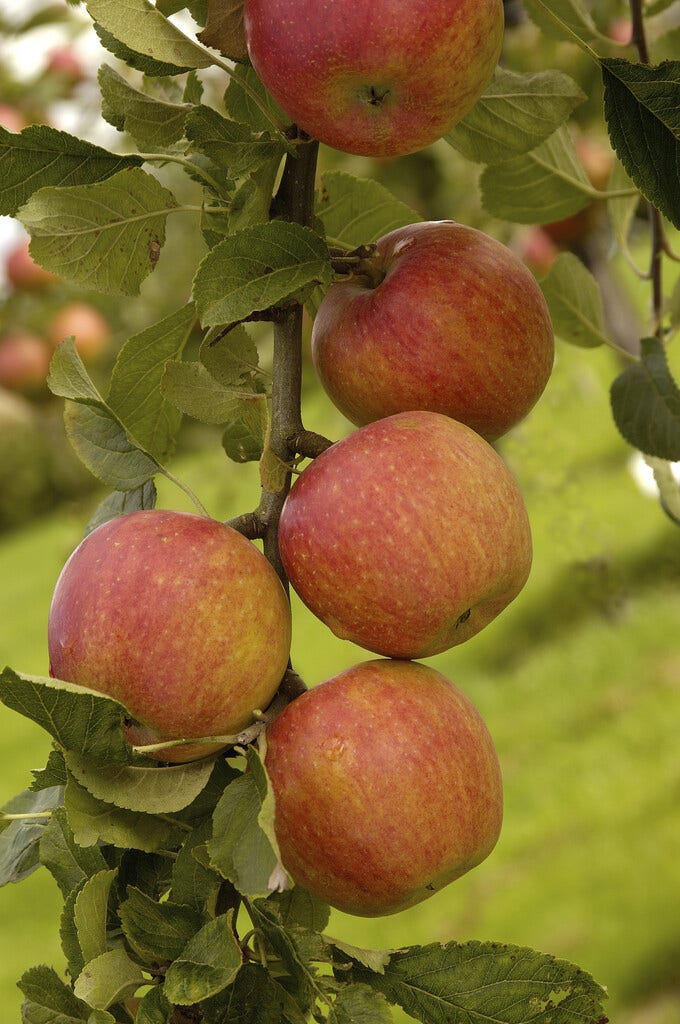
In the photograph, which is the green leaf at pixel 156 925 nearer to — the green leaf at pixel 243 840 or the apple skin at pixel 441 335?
the green leaf at pixel 243 840

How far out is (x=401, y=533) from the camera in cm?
55

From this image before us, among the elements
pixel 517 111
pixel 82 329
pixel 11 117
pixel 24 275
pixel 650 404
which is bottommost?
pixel 82 329

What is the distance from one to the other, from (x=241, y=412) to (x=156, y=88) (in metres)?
0.22

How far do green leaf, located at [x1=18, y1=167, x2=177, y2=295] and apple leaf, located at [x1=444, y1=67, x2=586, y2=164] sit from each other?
0.19 metres

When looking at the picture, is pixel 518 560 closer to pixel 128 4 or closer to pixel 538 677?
pixel 128 4

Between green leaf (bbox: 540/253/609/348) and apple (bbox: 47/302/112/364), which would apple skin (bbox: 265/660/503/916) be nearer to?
green leaf (bbox: 540/253/609/348)

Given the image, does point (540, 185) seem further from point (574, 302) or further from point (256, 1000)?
point (256, 1000)

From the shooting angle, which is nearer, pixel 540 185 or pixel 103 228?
pixel 103 228

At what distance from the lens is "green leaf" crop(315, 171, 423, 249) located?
0.69 metres

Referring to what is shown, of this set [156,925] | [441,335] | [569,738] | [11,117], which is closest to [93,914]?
[156,925]

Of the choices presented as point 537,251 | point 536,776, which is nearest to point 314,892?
point 537,251

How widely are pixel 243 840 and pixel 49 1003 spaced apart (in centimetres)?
13

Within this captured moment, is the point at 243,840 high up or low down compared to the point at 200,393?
down

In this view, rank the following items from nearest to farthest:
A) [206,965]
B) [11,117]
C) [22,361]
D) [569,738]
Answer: [206,965]
[11,117]
[22,361]
[569,738]
